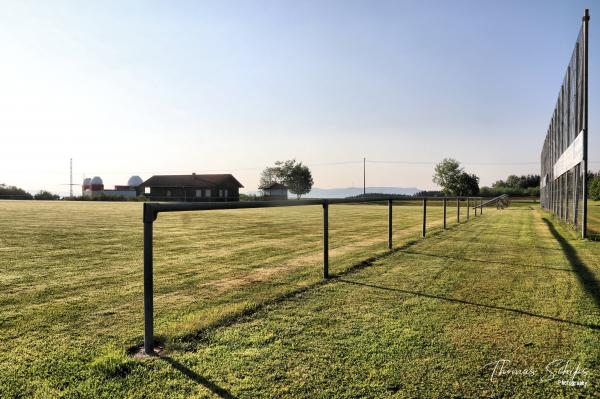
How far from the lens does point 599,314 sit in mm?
3764

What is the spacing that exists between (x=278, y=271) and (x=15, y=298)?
3.31m

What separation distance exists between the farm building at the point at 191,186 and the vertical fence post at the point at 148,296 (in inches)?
2323

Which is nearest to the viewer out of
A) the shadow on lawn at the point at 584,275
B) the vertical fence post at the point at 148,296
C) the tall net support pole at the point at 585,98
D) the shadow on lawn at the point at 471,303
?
the vertical fence post at the point at 148,296

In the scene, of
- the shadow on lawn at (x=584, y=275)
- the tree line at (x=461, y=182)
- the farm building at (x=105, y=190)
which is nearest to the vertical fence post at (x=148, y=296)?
the shadow on lawn at (x=584, y=275)

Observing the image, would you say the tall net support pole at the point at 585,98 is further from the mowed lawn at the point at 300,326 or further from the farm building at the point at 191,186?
the farm building at the point at 191,186

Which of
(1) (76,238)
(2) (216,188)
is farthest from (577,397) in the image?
(2) (216,188)

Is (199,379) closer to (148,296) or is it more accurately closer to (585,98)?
(148,296)

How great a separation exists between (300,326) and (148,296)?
1.33 metres

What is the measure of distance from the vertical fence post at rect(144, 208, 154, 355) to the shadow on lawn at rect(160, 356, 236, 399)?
0.21 metres

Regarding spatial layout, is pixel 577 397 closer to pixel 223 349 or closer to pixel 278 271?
pixel 223 349

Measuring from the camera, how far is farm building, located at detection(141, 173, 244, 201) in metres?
63.0

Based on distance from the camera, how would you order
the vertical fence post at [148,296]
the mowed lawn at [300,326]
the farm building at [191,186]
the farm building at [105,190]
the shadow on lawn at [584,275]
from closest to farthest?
the mowed lawn at [300,326] → the vertical fence post at [148,296] → the shadow on lawn at [584,275] → the farm building at [191,186] → the farm building at [105,190]

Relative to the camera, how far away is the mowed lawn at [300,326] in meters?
2.42

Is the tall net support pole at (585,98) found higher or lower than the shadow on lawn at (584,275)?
higher
